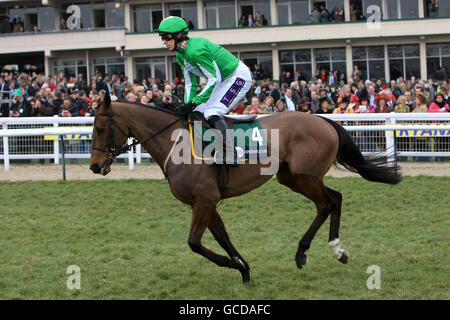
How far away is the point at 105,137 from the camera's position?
543cm

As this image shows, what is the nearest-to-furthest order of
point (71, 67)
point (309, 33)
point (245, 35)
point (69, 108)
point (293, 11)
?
point (69, 108)
point (309, 33)
point (245, 35)
point (293, 11)
point (71, 67)

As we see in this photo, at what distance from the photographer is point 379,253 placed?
20.5 ft

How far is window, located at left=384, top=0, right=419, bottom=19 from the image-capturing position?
27453 mm

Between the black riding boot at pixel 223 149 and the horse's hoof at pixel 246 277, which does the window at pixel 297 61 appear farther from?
the horse's hoof at pixel 246 277

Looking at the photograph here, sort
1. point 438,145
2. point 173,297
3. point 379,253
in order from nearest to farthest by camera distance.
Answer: point 173,297 < point 379,253 < point 438,145

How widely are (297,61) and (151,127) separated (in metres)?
23.8

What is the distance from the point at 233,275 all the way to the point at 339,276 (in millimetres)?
924

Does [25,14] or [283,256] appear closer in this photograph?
[283,256]

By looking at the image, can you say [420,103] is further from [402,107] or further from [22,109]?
[22,109]

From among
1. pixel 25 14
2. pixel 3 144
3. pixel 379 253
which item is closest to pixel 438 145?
pixel 379 253

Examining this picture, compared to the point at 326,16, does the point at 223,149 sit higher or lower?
lower

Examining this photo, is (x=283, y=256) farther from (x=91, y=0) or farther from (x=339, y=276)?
(x=91, y=0)

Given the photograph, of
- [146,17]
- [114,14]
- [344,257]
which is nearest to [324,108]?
[344,257]
